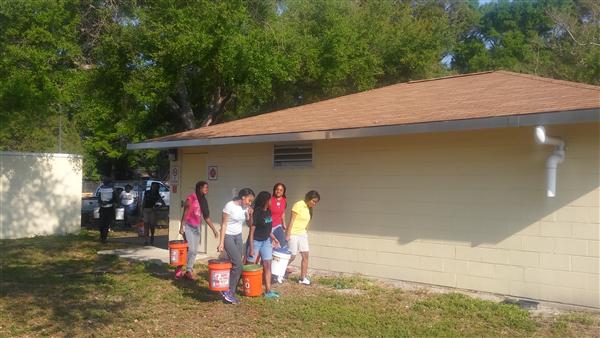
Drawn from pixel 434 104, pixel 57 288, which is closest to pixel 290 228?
pixel 434 104

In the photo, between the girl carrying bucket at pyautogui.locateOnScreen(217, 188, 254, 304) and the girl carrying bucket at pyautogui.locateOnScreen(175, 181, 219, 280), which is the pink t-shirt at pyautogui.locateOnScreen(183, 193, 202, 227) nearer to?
the girl carrying bucket at pyautogui.locateOnScreen(175, 181, 219, 280)

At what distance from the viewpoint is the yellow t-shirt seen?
9.54 meters

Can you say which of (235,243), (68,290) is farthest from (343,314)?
(68,290)

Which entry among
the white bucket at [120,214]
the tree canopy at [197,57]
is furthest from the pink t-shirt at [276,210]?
the white bucket at [120,214]

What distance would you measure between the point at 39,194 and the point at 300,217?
9609 millimetres

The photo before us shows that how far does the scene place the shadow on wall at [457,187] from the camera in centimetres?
779

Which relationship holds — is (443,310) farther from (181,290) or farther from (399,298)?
(181,290)

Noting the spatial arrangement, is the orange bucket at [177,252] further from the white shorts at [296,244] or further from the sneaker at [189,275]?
the white shorts at [296,244]

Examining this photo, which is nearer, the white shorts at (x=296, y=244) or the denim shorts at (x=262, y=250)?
the denim shorts at (x=262, y=250)

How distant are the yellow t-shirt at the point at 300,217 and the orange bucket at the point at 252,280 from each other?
4.20 ft

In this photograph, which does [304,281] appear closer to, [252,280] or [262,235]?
[262,235]

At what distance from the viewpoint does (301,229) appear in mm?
9648

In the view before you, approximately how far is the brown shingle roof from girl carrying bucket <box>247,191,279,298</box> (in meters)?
1.59

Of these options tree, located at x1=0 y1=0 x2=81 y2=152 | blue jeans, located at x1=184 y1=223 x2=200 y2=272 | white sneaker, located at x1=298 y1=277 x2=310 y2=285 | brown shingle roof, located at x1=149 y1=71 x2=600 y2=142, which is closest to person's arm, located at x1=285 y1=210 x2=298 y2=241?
white sneaker, located at x1=298 y1=277 x2=310 y2=285
